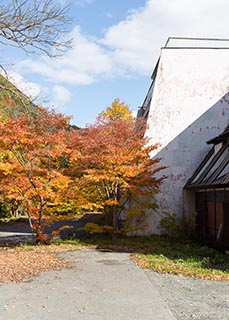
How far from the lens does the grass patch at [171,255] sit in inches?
362

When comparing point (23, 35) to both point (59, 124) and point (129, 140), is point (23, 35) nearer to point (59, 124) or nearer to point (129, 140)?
point (59, 124)

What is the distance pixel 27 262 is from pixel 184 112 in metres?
10.8

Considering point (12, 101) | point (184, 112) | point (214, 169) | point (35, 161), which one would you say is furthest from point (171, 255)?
point (184, 112)

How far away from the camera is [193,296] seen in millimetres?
6863

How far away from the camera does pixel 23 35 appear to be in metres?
8.72

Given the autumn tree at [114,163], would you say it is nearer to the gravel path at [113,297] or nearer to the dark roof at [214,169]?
the dark roof at [214,169]

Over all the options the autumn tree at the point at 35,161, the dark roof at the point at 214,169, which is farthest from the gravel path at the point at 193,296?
the autumn tree at the point at 35,161

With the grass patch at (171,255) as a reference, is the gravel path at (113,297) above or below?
above

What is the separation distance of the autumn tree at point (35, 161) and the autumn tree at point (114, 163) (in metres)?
0.84

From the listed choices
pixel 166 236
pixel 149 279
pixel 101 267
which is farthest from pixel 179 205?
pixel 149 279

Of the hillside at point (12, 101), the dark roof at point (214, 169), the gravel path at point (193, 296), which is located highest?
the hillside at point (12, 101)

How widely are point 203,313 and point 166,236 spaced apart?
11.4 meters

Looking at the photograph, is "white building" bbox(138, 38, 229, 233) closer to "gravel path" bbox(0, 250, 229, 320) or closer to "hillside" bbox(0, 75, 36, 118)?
"gravel path" bbox(0, 250, 229, 320)

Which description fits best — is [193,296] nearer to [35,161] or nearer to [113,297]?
[113,297]
